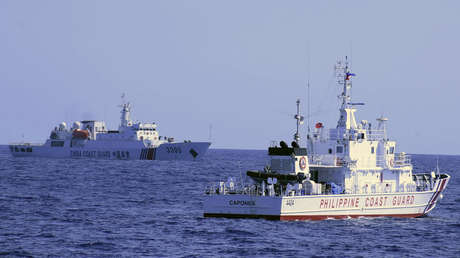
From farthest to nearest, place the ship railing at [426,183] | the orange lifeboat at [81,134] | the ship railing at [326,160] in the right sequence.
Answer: the orange lifeboat at [81,134], the ship railing at [426,183], the ship railing at [326,160]

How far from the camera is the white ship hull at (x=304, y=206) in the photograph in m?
35.5

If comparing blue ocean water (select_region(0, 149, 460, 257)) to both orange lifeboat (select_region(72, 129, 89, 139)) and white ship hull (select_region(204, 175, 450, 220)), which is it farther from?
orange lifeboat (select_region(72, 129, 89, 139))

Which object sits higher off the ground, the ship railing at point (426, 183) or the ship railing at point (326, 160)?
the ship railing at point (326, 160)

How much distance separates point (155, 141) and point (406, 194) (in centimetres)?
9490

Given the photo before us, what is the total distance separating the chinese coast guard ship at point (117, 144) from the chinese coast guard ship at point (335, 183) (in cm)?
8908

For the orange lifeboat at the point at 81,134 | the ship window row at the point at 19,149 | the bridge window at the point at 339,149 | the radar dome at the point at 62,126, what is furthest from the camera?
the ship window row at the point at 19,149

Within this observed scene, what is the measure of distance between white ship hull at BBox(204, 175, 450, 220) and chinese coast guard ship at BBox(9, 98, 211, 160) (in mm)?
91381

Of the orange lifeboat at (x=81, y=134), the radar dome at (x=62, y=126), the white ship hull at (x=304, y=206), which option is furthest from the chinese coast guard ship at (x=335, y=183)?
the radar dome at (x=62, y=126)

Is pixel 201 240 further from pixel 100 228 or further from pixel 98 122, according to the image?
pixel 98 122

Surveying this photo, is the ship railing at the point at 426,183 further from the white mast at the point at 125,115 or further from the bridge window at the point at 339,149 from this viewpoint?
the white mast at the point at 125,115

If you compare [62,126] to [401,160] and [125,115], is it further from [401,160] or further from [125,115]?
[401,160]

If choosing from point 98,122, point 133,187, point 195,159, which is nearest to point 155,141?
point 195,159

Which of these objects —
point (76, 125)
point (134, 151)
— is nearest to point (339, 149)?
point (134, 151)

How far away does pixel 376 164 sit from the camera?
136 ft
